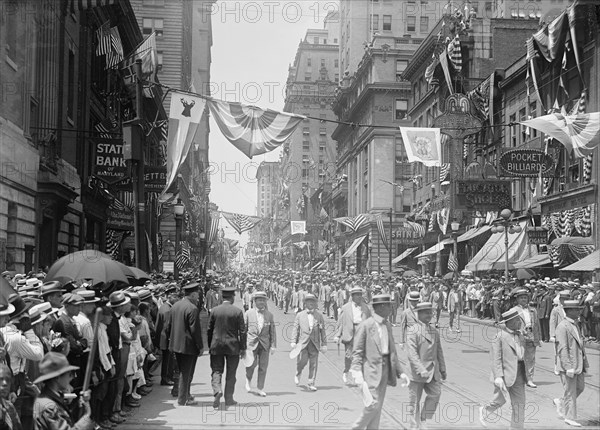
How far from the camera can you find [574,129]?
22219mm

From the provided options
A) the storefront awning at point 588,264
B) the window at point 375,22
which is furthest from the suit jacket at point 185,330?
the window at point 375,22

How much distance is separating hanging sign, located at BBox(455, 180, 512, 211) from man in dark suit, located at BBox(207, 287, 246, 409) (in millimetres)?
25537

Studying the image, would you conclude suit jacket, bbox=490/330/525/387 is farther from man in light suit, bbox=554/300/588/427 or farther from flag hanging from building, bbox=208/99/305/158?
flag hanging from building, bbox=208/99/305/158

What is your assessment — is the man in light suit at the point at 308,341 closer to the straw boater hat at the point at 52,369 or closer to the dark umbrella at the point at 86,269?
the dark umbrella at the point at 86,269

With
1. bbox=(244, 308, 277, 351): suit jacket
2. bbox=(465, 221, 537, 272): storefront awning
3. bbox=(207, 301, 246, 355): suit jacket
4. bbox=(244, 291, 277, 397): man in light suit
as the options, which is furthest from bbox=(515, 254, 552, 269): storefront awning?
bbox=(207, 301, 246, 355): suit jacket

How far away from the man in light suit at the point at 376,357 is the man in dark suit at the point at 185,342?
4.13 m

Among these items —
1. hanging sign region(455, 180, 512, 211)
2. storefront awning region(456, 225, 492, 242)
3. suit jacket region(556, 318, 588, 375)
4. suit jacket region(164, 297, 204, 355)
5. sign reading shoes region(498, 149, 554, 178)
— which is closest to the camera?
suit jacket region(556, 318, 588, 375)

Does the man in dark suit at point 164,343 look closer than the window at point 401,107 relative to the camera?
Yes

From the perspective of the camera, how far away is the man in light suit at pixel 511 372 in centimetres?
1003

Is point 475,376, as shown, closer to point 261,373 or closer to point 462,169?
point 261,373

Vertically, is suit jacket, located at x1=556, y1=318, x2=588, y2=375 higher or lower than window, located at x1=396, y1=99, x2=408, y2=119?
lower

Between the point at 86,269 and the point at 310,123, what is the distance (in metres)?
144

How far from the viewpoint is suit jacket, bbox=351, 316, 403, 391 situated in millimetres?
9211

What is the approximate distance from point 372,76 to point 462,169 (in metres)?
39.6
